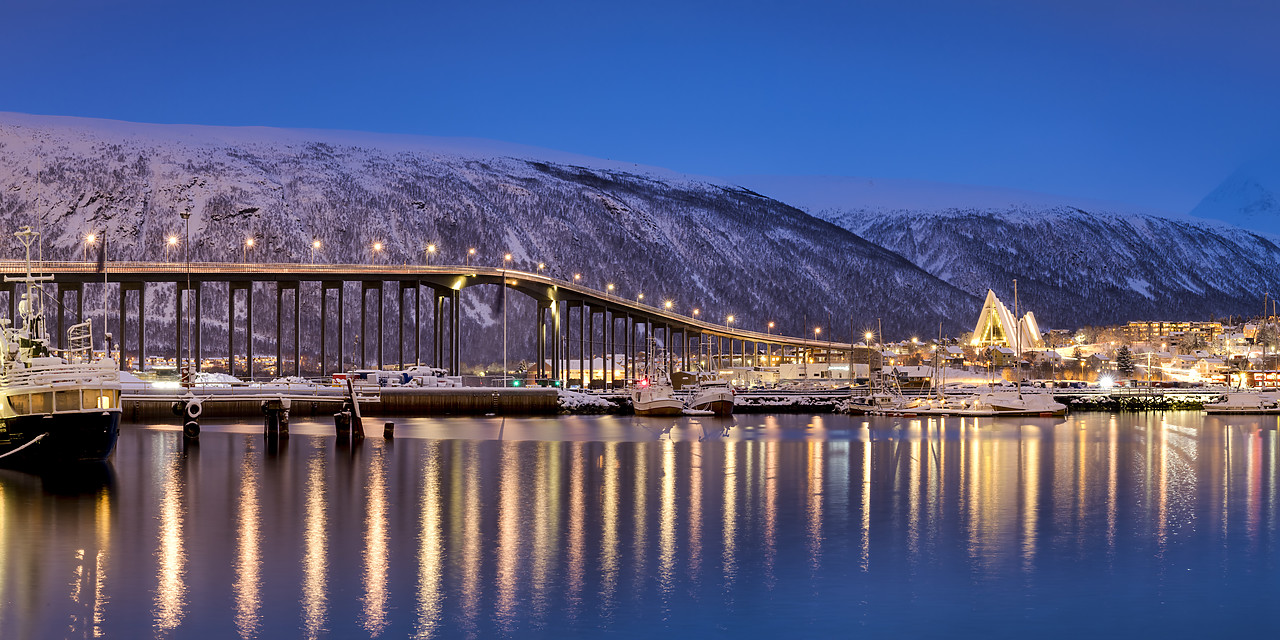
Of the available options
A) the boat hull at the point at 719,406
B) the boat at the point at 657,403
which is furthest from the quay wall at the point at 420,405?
the boat hull at the point at 719,406

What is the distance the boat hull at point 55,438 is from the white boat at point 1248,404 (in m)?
100.0

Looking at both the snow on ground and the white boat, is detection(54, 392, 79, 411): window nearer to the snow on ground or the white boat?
the snow on ground

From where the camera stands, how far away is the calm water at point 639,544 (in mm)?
27141

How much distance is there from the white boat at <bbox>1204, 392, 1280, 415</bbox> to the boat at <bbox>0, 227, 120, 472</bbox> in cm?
10003

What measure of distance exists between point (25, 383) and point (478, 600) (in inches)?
1242

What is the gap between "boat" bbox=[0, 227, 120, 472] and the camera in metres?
51.5

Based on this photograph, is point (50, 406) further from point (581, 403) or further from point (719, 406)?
point (719, 406)

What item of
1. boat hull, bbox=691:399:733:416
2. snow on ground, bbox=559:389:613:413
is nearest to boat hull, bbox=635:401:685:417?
boat hull, bbox=691:399:733:416

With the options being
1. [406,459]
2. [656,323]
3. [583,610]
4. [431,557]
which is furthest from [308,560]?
[656,323]

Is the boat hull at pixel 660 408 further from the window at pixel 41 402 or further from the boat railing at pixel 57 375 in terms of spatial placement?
the window at pixel 41 402

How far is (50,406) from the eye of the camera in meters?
52.1

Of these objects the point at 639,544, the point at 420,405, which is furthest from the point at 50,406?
the point at 420,405

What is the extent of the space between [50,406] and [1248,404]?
343 feet

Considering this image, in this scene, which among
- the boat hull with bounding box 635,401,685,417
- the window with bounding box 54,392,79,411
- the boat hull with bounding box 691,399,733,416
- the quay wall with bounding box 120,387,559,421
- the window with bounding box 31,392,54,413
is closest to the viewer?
the window with bounding box 31,392,54,413
